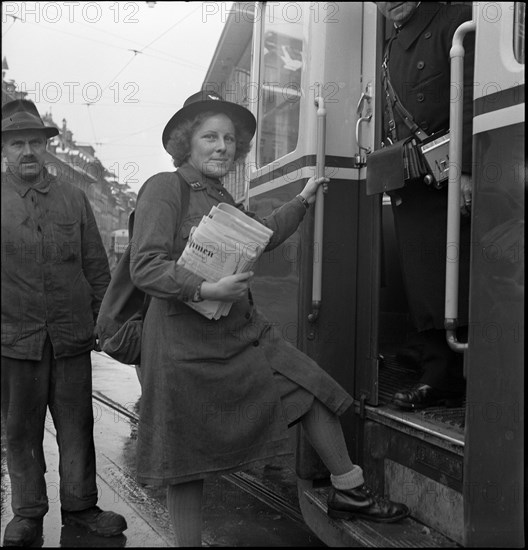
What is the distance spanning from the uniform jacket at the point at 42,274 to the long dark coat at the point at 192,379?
76 cm

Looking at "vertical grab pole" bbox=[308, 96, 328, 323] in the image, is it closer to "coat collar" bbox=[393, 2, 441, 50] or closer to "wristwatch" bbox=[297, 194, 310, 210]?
"wristwatch" bbox=[297, 194, 310, 210]

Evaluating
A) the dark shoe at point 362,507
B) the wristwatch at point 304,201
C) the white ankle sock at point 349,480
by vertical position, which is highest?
the wristwatch at point 304,201

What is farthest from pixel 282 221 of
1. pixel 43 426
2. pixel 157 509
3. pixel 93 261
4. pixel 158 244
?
pixel 157 509

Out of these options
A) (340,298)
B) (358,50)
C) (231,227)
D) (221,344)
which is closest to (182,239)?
(231,227)

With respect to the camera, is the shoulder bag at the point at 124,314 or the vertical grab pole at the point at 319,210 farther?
the vertical grab pole at the point at 319,210

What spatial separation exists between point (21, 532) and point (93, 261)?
1223mm

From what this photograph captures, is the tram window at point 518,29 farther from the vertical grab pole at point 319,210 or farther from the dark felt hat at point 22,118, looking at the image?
the dark felt hat at point 22,118

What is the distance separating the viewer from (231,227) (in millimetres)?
2328

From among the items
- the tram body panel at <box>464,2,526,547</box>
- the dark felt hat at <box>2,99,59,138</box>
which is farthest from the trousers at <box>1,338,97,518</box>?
the tram body panel at <box>464,2,526,547</box>

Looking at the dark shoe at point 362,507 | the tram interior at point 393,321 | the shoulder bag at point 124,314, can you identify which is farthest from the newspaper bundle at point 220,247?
the tram interior at point 393,321

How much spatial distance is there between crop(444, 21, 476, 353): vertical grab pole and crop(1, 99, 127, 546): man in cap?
1655 mm

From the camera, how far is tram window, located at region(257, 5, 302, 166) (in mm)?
3301

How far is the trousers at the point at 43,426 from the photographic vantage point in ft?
9.89

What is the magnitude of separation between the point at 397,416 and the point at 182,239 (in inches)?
43.1
